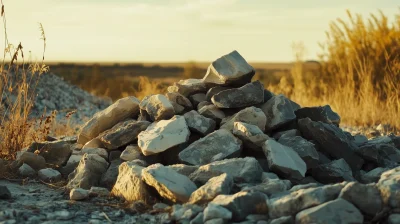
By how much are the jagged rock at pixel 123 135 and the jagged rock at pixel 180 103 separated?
0.37 m

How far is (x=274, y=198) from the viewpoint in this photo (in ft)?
12.6

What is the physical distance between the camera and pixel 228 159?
4.73 metres

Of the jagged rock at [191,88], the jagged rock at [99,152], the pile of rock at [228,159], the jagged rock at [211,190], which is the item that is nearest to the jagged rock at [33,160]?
the pile of rock at [228,159]

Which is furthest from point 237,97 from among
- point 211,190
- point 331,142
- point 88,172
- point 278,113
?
point 211,190

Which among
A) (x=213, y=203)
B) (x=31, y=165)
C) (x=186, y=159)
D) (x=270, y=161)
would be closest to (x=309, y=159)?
(x=270, y=161)

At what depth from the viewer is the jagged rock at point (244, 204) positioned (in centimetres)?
373

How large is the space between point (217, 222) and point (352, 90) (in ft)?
26.3

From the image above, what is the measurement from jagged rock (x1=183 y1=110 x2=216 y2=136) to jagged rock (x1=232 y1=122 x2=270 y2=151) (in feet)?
1.16

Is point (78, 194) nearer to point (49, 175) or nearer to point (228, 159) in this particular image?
point (49, 175)

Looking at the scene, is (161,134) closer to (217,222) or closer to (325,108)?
(217,222)

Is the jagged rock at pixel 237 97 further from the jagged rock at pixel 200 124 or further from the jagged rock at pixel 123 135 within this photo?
the jagged rock at pixel 123 135

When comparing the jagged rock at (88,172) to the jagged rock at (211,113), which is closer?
the jagged rock at (88,172)

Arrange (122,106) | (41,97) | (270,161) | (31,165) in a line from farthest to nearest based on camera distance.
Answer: (41,97)
(122,106)
(31,165)
(270,161)

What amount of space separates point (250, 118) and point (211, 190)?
1578mm
